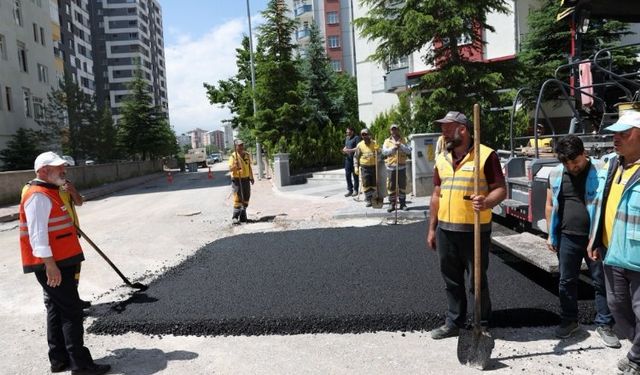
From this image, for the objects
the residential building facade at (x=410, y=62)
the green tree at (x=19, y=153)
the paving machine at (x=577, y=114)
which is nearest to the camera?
the paving machine at (x=577, y=114)

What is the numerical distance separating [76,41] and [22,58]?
5264cm

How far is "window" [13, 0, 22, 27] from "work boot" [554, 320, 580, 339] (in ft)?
110

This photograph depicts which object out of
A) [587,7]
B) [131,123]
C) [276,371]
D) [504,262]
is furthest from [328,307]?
[131,123]

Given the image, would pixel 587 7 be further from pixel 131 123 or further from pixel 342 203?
pixel 131 123

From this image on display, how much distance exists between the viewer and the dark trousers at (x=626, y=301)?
304 centimetres

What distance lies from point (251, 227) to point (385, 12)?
7047 mm

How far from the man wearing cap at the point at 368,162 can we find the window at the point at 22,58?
2683cm

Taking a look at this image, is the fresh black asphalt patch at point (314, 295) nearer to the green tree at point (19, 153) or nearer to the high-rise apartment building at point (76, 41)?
the green tree at point (19, 153)

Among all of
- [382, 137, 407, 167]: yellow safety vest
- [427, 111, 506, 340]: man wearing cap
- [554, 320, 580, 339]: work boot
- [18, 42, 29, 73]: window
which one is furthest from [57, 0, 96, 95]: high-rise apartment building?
[554, 320, 580, 339]: work boot

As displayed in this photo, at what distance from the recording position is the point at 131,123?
39406mm

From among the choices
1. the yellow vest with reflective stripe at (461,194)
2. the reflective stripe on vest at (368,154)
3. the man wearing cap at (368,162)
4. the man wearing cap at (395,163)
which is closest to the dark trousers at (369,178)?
the man wearing cap at (368,162)

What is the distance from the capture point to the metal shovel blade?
3488 millimetres

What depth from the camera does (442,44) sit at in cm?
1344

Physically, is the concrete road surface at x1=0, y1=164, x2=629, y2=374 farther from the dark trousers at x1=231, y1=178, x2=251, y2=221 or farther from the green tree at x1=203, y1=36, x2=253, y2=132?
the green tree at x1=203, y1=36, x2=253, y2=132
